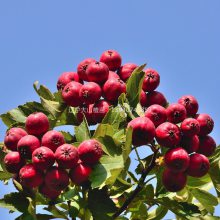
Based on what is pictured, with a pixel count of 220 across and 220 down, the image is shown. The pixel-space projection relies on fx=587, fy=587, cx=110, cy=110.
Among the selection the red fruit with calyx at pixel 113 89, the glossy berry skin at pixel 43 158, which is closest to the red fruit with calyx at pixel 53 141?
the glossy berry skin at pixel 43 158

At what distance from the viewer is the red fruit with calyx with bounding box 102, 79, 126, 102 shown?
5.13m

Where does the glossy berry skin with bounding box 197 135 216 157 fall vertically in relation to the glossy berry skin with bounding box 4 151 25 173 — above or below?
below

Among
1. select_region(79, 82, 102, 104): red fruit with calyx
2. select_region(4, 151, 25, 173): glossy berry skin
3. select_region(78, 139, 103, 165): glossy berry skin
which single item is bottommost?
select_region(78, 139, 103, 165): glossy berry skin

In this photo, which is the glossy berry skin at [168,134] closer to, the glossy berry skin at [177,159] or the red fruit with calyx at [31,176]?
the glossy berry skin at [177,159]

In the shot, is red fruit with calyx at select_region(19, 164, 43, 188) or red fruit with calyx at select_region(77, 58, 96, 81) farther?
red fruit with calyx at select_region(77, 58, 96, 81)

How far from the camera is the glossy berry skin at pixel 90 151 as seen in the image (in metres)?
4.53

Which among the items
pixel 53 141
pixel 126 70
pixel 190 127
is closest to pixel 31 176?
pixel 53 141

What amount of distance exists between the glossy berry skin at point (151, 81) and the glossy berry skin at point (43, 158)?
1.24 meters

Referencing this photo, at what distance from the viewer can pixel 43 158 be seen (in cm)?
452

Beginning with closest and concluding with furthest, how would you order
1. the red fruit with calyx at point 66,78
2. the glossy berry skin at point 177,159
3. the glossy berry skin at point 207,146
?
the glossy berry skin at point 177,159 < the glossy berry skin at point 207,146 < the red fruit with calyx at point 66,78

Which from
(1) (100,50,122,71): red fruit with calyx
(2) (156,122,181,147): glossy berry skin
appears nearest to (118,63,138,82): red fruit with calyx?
(1) (100,50,122,71): red fruit with calyx

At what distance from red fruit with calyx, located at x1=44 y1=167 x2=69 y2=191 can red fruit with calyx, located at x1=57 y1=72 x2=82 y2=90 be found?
1136 millimetres

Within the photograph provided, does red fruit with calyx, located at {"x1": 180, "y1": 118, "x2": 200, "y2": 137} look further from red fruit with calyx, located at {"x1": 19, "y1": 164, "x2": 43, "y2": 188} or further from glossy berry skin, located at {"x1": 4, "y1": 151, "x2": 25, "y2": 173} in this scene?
glossy berry skin, located at {"x1": 4, "y1": 151, "x2": 25, "y2": 173}

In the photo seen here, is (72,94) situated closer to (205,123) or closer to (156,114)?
(156,114)
